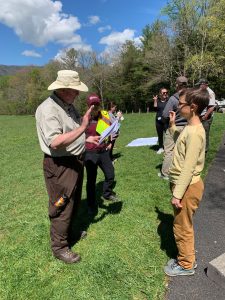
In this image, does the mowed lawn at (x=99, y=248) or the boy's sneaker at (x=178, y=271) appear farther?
the boy's sneaker at (x=178, y=271)

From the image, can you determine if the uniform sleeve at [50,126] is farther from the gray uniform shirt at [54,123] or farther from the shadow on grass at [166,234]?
the shadow on grass at [166,234]

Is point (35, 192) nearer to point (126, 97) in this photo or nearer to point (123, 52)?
point (126, 97)

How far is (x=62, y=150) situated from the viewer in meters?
3.74

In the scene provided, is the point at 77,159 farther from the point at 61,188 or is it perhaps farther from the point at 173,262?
the point at 173,262

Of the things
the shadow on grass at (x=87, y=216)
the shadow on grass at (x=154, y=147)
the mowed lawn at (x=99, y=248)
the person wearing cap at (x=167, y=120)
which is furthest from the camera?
the shadow on grass at (x=154, y=147)

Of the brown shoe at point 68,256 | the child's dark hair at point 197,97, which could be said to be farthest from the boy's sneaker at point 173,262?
the child's dark hair at point 197,97

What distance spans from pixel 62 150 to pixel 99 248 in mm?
1559

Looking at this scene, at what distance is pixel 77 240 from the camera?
15.3ft

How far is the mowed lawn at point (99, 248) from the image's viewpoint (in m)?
3.58

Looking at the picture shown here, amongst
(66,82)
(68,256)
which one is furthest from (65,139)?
(68,256)

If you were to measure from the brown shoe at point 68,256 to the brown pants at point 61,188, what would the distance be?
0.06 meters

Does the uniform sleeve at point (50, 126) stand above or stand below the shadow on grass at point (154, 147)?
above

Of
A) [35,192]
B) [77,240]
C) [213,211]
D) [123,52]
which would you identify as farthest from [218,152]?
[123,52]

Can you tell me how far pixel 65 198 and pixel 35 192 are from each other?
3.80 m
